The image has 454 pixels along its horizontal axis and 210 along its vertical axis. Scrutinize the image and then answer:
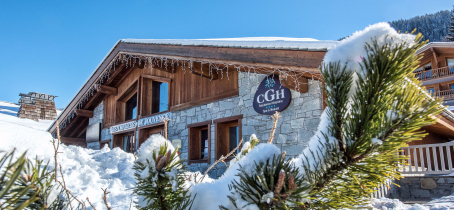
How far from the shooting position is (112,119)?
1149cm

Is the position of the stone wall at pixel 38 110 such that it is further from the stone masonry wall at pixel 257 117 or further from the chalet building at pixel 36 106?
the stone masonry wall at pixel 257 117

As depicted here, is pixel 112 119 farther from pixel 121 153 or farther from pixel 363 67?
pixel 363 67

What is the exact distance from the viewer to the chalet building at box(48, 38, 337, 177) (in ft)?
18.4

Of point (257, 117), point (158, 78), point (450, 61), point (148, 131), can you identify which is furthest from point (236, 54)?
point (450, 61)

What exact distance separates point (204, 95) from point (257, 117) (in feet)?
7.05

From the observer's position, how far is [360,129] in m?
0.70

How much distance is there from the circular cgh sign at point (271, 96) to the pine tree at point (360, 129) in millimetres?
5465

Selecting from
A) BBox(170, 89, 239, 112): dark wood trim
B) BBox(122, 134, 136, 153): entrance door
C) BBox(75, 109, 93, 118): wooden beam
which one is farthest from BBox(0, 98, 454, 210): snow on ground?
BBox(75, 109, 93, 118): wooden beam

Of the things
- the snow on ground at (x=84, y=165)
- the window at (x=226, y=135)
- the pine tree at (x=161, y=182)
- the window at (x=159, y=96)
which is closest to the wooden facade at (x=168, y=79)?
the window at (x=159, y=96)

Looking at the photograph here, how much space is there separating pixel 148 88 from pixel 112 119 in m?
2.45

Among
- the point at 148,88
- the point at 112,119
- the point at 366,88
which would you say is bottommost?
the point at 366,88

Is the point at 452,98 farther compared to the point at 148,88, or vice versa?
the point at 452,98

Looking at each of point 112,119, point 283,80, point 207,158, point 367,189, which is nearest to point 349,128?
point 367,189

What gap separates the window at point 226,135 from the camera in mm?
7445
